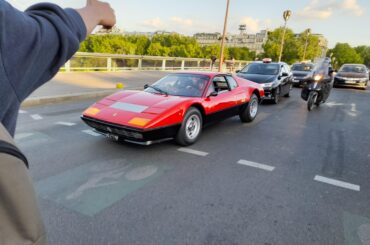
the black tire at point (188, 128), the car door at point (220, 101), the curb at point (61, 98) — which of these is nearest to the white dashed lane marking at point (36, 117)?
the curb at point (61, 98)

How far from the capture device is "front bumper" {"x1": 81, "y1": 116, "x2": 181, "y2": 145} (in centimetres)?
438

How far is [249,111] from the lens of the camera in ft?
23.7

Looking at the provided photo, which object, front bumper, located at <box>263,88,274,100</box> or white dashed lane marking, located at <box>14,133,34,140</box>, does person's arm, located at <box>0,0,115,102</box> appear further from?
front bumper, located at <box>263,88,274,100</box>

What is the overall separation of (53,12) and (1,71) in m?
0.31

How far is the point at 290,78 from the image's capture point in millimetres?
12219

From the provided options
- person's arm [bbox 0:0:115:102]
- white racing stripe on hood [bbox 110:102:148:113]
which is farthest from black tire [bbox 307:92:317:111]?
person's arm [bbox 0:0:115:102]

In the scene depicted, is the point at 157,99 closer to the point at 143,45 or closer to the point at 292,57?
the point at 292,57

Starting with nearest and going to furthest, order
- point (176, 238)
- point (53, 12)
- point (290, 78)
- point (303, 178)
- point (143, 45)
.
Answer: point (53, 12) → point (176, 238) → point (303, 178) → point (290, 78) → point (143, 45)

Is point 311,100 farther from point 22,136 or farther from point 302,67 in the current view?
point 302,67

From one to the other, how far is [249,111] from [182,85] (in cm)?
223

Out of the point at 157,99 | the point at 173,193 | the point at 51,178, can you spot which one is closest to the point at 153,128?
the point at 157,99

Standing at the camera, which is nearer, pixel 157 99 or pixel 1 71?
pixel 1 71

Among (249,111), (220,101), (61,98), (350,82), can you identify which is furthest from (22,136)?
(350,82)

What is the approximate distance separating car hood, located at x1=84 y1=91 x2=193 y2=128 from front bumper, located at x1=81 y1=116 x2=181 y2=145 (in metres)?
0.08
